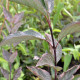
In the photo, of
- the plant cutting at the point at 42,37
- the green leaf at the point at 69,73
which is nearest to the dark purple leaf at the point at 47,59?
the plant cutting at the point at 42,37

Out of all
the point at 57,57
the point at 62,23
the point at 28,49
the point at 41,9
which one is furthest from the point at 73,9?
the point at 41,9

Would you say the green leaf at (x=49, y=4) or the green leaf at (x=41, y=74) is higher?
the green leaf at (x=49, y=4)

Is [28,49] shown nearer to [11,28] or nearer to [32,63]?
[32,63]

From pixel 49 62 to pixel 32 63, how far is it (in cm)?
64

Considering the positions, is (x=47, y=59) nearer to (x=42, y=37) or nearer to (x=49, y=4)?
(x=42, y=37)

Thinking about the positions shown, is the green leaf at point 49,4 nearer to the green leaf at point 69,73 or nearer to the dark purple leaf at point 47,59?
the dark purple leaf at point 47,59

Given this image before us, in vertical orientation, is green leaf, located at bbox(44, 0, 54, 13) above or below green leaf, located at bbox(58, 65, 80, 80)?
above

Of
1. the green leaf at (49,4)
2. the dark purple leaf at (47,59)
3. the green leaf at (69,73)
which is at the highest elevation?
the green leaf at (49,4)

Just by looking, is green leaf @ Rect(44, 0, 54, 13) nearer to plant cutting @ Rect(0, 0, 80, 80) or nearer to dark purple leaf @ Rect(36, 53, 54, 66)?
plant cutting @ Rect(0, 0, 80, 80)

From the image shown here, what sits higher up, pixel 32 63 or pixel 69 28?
pixel 69 28

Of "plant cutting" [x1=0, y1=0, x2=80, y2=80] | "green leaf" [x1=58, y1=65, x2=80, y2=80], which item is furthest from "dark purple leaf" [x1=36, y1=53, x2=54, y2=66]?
"green leaf" [x1=58, y1=65, x2=80, y2=80]

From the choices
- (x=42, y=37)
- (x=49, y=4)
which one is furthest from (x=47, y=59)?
(x=49, y=4)

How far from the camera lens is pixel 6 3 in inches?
45.3

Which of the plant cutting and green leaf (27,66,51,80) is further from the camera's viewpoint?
green leaf (27,66,51,80)
